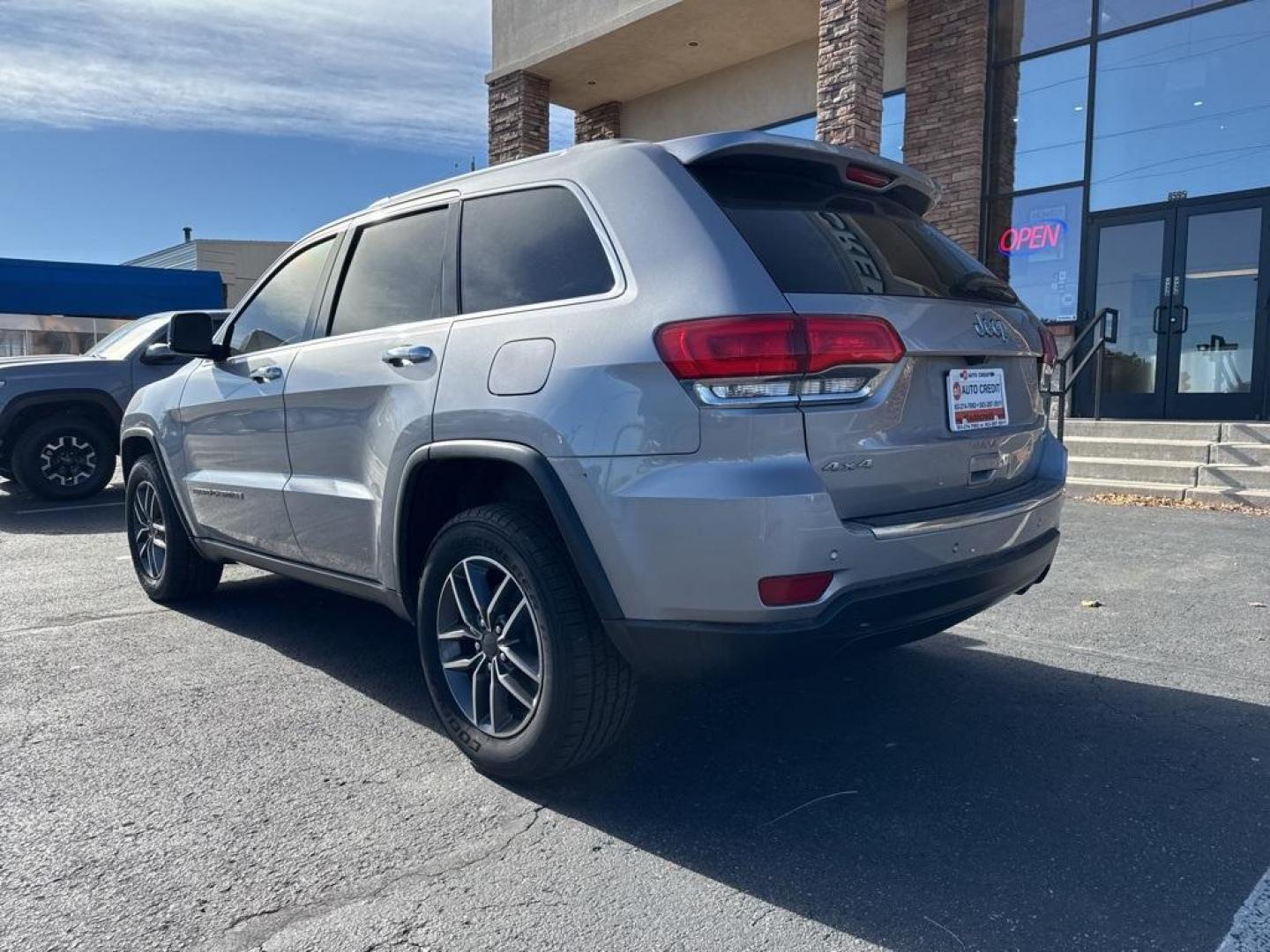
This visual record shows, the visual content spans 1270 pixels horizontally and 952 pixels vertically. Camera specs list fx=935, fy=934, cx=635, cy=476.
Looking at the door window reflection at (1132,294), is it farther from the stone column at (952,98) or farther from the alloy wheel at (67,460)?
the alloy wheel at (67,460)

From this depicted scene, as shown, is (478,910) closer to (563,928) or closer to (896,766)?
(563,928)

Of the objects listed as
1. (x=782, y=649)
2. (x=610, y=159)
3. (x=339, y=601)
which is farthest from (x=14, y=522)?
(x=782, y=649)

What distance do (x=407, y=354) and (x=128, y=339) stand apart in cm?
742

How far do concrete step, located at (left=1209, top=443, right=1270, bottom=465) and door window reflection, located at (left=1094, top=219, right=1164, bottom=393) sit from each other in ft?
8.24

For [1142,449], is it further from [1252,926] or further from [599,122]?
[599,122]

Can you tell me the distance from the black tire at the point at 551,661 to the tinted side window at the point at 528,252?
2.20ft

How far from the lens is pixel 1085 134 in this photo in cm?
1114

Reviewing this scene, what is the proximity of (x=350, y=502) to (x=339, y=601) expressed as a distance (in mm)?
2032

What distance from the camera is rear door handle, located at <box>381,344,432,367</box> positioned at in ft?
9.86

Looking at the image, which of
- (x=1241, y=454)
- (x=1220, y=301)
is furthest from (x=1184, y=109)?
(x=1241, y=454)

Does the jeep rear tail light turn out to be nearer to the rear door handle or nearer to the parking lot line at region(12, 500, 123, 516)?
the rear door handle

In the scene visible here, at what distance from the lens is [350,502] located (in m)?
3.34

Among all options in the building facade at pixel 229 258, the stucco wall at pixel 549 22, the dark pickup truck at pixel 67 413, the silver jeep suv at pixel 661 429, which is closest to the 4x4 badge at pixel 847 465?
the silver jeep suv at pixel 661 429

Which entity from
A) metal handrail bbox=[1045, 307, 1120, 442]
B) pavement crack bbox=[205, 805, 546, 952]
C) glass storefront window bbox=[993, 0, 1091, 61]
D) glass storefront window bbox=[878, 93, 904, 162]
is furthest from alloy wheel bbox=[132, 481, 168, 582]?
glass storefront window bbox=[993, 0, 1091, 61]
